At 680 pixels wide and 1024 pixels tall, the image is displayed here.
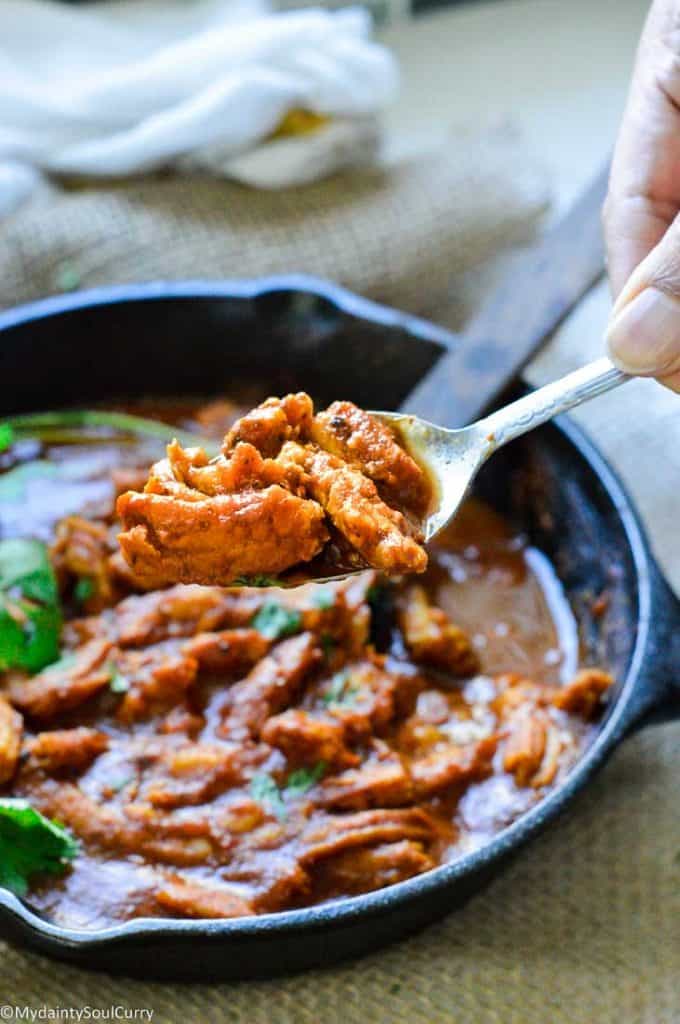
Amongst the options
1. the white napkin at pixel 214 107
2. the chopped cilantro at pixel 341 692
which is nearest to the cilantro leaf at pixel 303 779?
the chopped cilantro at pixel 341 692

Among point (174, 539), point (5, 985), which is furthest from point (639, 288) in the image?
point (5, 985)

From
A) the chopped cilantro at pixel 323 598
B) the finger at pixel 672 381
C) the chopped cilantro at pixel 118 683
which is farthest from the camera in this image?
the chopped cilantro at pixel 323 598

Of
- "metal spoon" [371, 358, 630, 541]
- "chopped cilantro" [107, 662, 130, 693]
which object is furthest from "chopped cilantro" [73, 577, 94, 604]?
"metal spoon" [371, 358, 630, 541]

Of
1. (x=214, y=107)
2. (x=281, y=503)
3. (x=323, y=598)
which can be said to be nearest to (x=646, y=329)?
(x=281, y=503)

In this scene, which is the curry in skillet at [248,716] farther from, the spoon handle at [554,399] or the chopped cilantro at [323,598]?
the spoon handle at [554,399]

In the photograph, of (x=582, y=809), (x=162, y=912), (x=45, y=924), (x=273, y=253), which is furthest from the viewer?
(x=273, y=253)

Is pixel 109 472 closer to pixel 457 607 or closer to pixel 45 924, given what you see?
pixel 457 607
